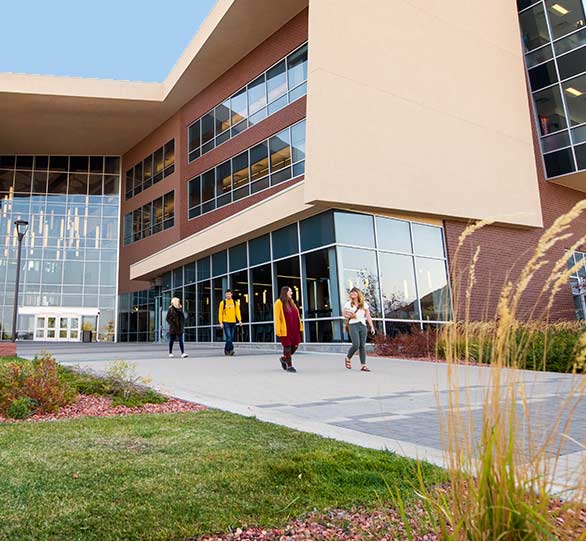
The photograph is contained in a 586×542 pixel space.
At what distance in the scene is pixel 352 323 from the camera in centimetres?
1083

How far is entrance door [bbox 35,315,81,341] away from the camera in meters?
36.3

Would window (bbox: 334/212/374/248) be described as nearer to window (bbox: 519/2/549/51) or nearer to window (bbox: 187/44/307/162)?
window (bbox: 187/44/307/162)

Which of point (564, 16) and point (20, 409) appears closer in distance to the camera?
point (20, 409)

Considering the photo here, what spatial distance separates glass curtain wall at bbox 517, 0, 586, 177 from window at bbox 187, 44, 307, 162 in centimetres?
1173

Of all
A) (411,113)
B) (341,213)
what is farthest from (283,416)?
(411,113)

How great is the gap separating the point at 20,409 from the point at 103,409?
3.37 ft

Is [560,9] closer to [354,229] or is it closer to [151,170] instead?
[354,229]

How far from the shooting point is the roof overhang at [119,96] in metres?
21.3

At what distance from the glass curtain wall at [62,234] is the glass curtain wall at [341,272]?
21512 millimetres

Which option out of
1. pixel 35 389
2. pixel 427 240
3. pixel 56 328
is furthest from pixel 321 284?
pixel 56 328

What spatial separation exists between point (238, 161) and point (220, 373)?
14766mm

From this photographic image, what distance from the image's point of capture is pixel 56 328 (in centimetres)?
3666

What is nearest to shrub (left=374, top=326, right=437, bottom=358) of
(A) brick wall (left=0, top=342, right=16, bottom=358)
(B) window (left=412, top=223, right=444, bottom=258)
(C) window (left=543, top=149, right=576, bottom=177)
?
(B) window (left=412, top=223, right=444, bottom=258)

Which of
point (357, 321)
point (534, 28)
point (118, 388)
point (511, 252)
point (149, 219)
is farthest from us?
point (149, 219)
